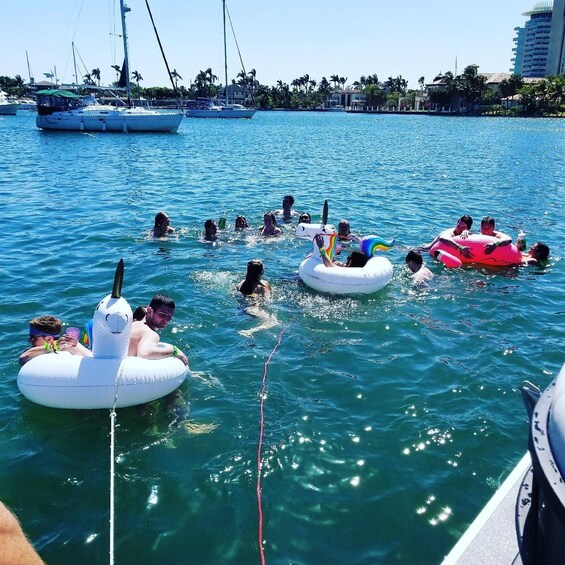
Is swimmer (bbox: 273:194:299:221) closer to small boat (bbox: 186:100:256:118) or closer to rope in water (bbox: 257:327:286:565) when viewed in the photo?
rope in water (bbox: 257:327:286:565)

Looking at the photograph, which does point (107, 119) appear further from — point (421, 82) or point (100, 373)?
point (421, 82)

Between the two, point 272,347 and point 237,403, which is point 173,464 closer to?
point 237,403

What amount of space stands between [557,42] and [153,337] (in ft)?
712

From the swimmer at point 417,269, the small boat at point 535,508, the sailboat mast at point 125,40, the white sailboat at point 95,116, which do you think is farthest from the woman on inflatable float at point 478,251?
the sailboat mast at point 125,40

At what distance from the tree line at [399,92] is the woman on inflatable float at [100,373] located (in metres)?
84.7

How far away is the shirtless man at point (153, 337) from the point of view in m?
6.62

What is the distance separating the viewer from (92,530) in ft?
16.0

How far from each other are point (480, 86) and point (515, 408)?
13443cm

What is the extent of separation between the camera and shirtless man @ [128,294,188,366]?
6.62 m

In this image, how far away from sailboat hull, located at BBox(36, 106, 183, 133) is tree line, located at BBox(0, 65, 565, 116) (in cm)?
3057

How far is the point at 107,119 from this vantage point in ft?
173

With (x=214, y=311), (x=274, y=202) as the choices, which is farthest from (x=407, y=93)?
(x=214, y=311)

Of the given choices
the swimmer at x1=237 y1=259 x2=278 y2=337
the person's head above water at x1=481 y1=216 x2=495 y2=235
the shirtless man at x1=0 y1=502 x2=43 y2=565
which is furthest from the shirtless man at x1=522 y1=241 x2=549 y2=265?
the shirtless man at x1=0 y1=502 x2=43 y2=565

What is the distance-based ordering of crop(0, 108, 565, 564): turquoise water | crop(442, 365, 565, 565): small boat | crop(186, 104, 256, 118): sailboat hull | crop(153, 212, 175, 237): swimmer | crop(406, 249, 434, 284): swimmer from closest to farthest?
1. crop(442, 365, 565, 565): small boat
2. crop(0, 108, 565, 564): turquoise water
3. crop(406, 249, 434, 284): swimmer
4. crop(153, 212, 175, 237): swimmer
5. crop(186, 104, 256, 118): sailboat hull
